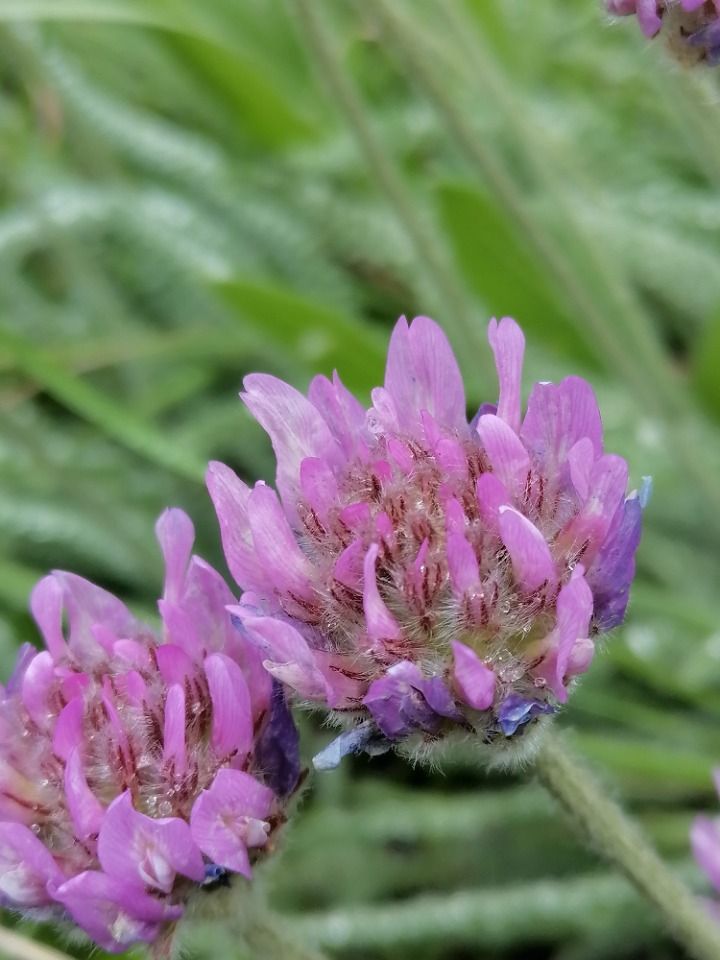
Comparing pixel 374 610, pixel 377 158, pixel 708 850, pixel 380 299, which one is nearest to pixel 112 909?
pixel 374 610

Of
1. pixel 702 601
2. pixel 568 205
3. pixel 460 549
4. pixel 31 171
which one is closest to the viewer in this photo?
pixel 460 549

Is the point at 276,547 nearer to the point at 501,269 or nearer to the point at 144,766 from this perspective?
the point at 144,766

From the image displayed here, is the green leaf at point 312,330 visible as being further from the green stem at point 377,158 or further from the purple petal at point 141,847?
the purple petal at point 141,847

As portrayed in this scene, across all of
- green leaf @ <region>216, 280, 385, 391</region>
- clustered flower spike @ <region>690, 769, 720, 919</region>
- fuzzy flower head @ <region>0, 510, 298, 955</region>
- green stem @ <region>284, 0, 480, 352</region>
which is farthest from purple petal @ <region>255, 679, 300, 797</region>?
green leaf @ <region>216, 280, 385, 391</region>

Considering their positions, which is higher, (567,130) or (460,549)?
(460,549)

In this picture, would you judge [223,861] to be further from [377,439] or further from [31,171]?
[31,171]

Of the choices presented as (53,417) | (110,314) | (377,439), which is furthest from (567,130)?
(377,439)
